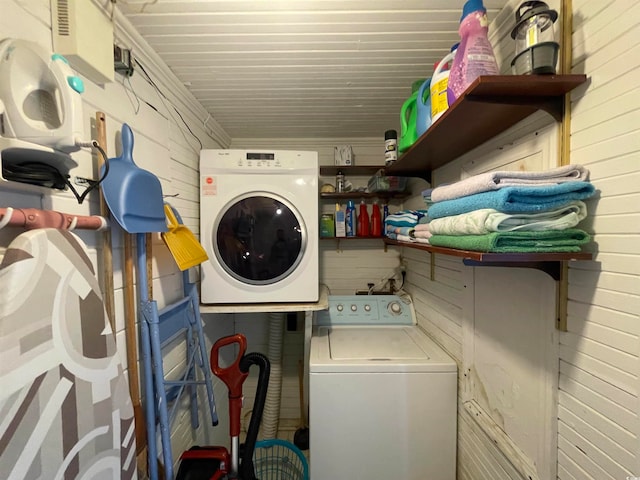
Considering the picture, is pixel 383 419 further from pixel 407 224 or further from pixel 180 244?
pixel 180 244

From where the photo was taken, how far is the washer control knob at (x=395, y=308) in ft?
A: 6.53

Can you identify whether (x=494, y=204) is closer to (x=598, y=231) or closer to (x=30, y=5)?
(x=598, y=231)

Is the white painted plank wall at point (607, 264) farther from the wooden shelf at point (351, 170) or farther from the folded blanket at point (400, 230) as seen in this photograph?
the wooden shelf at point (351, 170)

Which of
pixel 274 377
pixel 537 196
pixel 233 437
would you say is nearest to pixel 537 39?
pixel 537 196

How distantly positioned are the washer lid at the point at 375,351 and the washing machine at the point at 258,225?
1.06ft

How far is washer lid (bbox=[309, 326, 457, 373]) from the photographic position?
1.36 metres

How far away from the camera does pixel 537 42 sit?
0.69 m

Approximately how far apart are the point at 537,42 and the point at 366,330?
167 cm

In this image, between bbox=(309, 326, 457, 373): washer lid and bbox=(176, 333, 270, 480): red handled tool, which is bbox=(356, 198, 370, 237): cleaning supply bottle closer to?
bbox=(309, 326, 457, 373): washer lid

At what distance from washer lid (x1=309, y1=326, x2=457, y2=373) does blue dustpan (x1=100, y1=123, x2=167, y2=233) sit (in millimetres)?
1012

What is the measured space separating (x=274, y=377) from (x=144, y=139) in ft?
6.12

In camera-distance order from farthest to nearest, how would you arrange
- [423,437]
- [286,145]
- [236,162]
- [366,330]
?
[286,145] → [366,330] → [236,162] → [423,437]

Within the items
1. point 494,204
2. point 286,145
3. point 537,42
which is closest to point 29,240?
point 494,204

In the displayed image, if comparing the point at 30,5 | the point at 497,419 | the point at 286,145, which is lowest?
the point at 497,419
